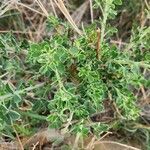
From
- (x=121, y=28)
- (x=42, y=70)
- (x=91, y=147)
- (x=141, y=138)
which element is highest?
(x=42, y=70)

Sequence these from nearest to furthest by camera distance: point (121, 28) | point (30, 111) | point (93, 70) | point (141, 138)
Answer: point (93, 70), point (30, 111), point (141, 138), point (121, 28)

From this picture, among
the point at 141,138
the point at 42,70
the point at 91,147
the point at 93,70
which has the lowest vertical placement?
the point at 141,138

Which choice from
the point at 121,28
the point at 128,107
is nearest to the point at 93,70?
the point at 128,107

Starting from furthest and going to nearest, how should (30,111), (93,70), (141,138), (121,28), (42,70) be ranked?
(121,28), (141,138), (30,111), (93,70), (42,70)

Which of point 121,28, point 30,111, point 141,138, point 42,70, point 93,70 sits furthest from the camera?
point 121,28

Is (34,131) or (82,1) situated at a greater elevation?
(82,1)

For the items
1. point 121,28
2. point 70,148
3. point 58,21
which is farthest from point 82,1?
point 70,148

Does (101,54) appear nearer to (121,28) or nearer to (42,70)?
(42,70)

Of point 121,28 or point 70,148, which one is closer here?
point 70,148

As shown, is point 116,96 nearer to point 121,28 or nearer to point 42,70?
point 42,70
